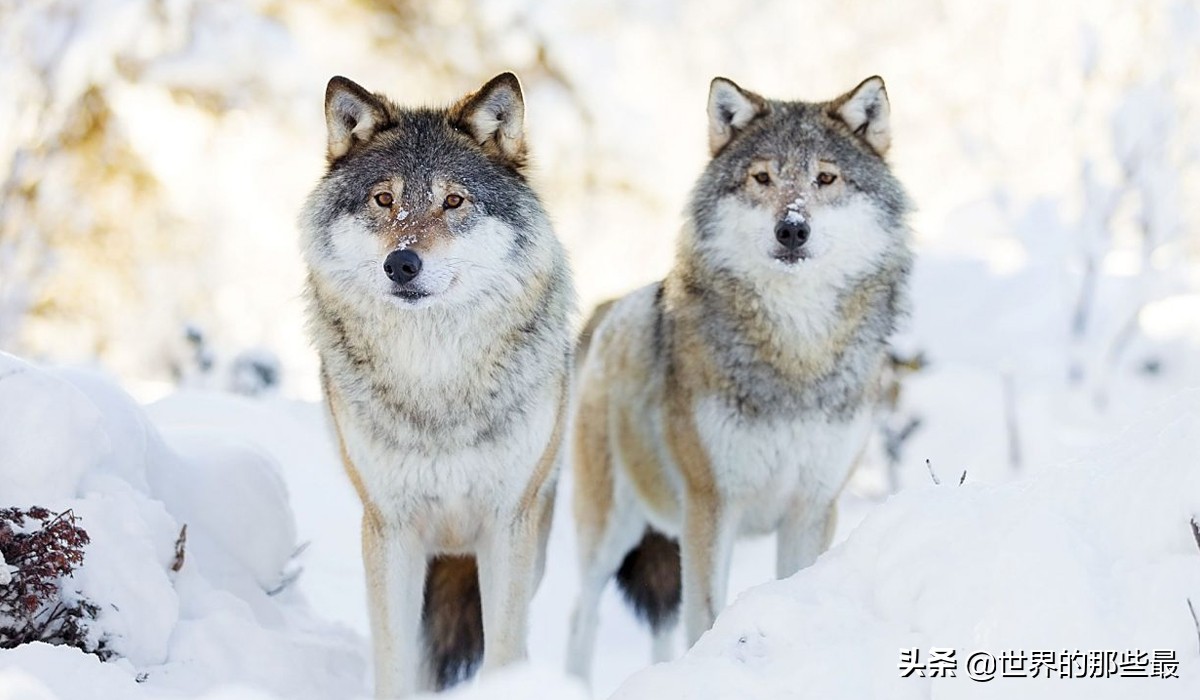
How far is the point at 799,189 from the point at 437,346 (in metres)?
1.56

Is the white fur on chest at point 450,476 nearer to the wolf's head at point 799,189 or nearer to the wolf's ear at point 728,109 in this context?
the wolf's head at point 799,189

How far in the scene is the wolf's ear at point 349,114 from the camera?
12.8 ft

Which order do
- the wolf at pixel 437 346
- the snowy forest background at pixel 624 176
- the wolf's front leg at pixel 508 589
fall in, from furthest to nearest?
the snowy forest background at pixel 624 176 → the wolf's front leg at pixel 508 589 → the wolf at pixel 437 346

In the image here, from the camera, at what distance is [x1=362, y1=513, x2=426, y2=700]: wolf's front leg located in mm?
3807

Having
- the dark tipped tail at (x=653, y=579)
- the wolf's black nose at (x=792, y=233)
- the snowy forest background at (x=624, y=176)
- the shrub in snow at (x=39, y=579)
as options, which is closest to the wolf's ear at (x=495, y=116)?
the wolf's black nose at (x=792, y=233)

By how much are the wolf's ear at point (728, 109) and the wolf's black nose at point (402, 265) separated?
176cm

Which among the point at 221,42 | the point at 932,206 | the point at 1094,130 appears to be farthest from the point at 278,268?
the point at 1094,130

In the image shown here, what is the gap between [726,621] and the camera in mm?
3098

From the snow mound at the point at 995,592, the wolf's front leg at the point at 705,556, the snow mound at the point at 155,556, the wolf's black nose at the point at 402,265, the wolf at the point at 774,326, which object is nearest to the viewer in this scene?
the snow mound at the point at 995,592

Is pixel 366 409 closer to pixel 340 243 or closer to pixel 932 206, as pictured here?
pixel 340 243

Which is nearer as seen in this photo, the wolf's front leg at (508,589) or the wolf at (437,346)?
the wolf at (437,346)

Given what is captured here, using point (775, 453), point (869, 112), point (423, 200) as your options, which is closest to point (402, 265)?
point (423, 200)

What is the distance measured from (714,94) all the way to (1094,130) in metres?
10.8

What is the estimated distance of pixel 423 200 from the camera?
3674 millimetres
